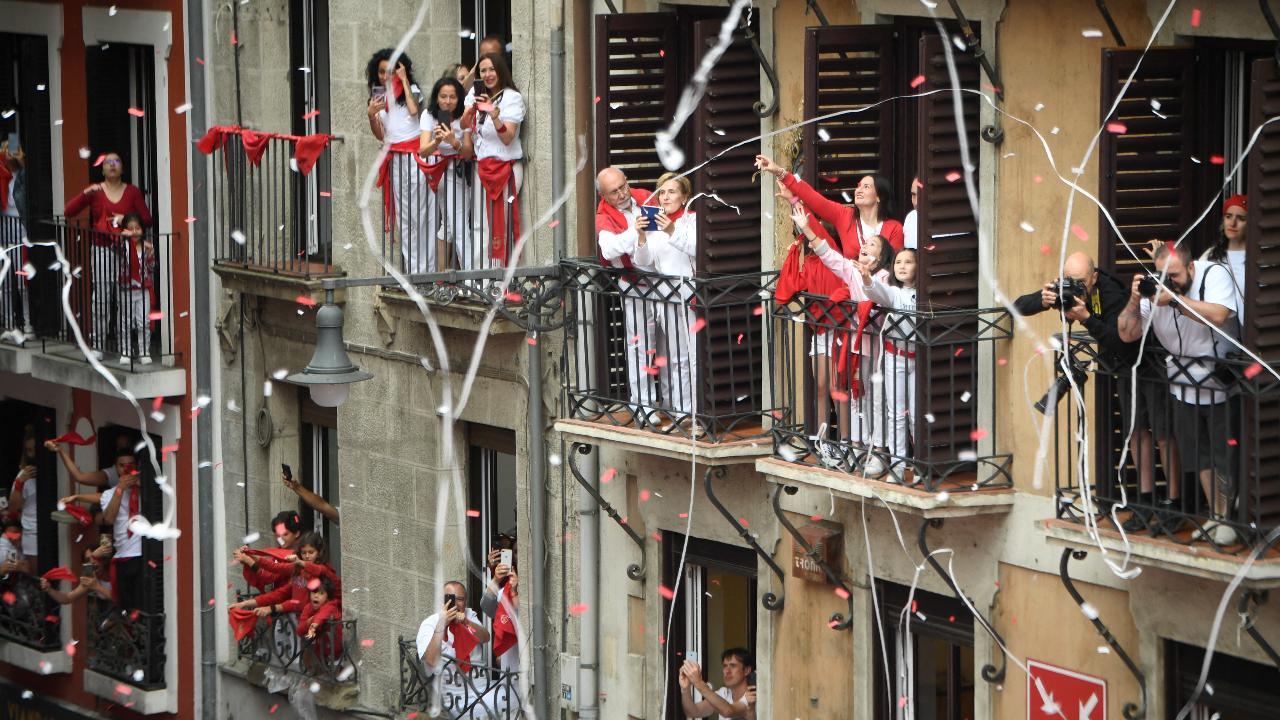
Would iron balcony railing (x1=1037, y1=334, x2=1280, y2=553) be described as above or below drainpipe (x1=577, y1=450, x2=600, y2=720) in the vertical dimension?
above

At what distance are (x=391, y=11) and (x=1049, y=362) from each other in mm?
8130

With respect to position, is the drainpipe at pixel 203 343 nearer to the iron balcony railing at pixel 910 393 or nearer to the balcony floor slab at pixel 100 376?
the balcony floor slab at pixel 100 376

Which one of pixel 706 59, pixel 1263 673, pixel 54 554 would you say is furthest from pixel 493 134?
pixel 54 554

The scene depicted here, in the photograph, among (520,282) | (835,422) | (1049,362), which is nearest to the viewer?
(1049,362)

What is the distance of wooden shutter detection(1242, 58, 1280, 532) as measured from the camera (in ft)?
46.1

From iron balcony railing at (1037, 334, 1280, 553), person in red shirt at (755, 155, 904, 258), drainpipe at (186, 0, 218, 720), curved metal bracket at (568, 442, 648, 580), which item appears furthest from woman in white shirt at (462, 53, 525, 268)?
iron balcony railing at (1037, 334, 1280, 553)

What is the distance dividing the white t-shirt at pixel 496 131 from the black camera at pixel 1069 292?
262 inches

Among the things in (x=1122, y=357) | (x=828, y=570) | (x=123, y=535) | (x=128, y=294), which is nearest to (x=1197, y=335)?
(x=1122, y=357)

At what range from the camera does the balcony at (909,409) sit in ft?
55.0

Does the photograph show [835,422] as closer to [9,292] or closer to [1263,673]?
[1263,673]

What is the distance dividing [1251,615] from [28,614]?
54.2ft

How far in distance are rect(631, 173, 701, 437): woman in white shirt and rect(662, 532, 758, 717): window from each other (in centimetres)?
135

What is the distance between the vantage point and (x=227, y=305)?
2520cm

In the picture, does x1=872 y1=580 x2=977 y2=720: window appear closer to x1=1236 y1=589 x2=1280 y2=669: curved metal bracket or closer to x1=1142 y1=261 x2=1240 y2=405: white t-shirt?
x1=1236 y1=589 x2=1280 y2=669: curved metal bracket
